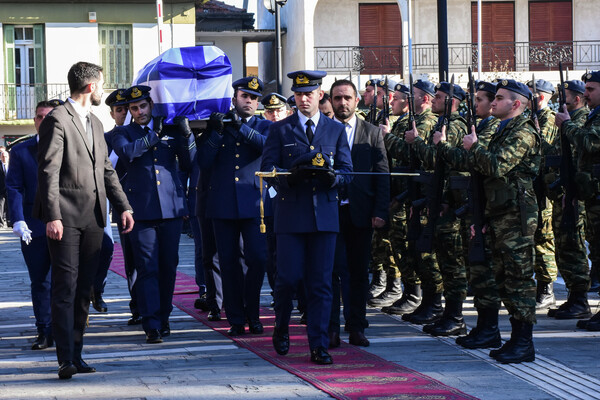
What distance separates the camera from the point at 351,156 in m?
8.70

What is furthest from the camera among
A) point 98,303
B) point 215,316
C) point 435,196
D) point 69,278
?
point 98,303

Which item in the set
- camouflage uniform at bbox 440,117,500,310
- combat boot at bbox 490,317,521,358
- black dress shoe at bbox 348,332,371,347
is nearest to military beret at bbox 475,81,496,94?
camouflage uniform at bbox 440,117,500,310

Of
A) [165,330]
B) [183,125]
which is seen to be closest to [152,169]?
[183,125]

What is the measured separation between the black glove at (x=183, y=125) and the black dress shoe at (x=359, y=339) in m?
2.26

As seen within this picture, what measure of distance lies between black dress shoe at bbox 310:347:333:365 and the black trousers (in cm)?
169

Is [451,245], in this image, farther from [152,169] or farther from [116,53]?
[116,53]

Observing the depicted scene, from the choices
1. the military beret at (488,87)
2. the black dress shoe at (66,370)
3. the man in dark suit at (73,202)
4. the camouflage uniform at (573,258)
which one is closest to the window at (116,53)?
the camouflage uniform at (573,258)

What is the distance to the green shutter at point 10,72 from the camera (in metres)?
33.1

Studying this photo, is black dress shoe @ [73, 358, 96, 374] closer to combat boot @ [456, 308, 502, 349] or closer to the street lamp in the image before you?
combat boot @ [456, 308, 502, 349]

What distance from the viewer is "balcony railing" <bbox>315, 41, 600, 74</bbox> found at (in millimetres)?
32531

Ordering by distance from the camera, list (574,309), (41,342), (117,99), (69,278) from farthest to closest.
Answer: (574,309), (117,99), (41,342), (69,278)

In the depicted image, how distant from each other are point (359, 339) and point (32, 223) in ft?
9.78

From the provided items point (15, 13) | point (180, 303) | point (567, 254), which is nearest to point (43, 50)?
point (15, 13)

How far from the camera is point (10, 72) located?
33250mm
